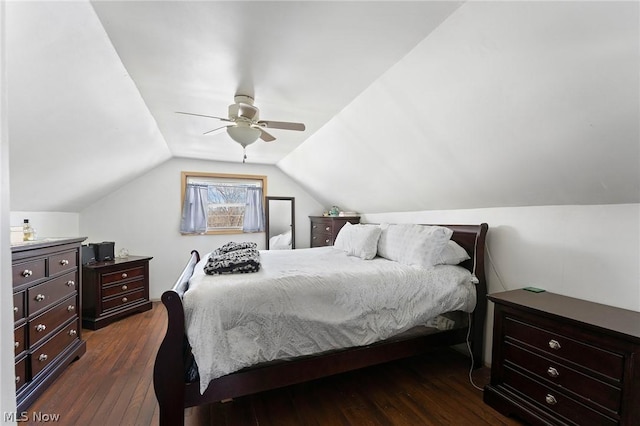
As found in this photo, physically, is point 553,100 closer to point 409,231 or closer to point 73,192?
point 409,231

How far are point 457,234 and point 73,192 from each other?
399 centimetres

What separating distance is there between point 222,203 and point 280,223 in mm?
1040

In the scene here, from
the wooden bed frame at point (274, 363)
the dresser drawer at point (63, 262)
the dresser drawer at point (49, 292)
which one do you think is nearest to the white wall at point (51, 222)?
the dresser drawer at point (63, 262)

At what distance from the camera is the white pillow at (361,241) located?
2.72 meters

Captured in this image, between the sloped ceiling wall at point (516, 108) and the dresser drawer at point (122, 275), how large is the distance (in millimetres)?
3086

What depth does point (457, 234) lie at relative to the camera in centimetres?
248

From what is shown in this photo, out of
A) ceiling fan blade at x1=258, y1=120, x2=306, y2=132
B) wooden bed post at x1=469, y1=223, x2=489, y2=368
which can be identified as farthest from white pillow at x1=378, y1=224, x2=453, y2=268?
ceiling fan blade at x1=258, y1=120, x2=306, y2=132

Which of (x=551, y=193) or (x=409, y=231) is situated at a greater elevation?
(x=551, y=193)

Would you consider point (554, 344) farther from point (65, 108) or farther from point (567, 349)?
point (65, 108)

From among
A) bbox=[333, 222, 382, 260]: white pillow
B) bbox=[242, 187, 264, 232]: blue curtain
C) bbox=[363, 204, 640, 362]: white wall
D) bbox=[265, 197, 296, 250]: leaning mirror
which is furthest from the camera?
bbox=[265, 197, 296, 250]: leaning mirror

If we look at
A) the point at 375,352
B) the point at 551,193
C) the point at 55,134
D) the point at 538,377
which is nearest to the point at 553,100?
the point at 551,193

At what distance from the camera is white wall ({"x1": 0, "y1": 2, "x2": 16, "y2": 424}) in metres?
0.61

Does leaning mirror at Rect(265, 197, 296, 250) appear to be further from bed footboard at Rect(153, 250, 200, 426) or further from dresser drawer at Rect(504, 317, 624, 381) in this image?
dresser drawer at Rect(504, 317, 624, 381)

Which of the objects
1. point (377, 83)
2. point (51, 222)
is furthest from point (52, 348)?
point (377, 83)
